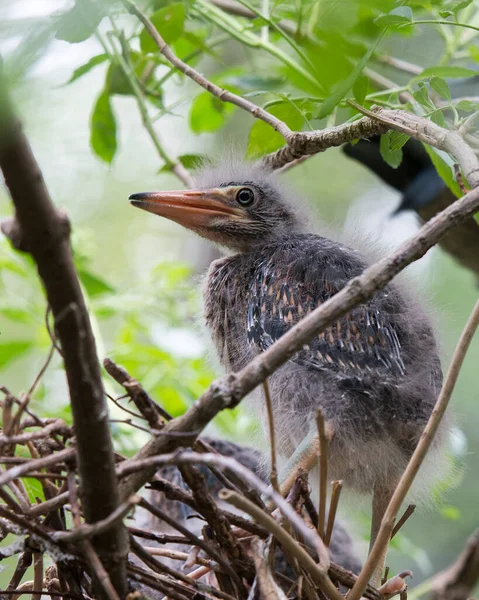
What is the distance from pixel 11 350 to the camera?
7.99ft

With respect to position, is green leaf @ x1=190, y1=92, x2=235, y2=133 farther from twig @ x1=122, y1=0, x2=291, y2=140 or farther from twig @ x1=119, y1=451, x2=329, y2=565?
twig @ x1=119, y1=451, x2=329, y2=565

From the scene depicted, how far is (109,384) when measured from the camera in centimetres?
225

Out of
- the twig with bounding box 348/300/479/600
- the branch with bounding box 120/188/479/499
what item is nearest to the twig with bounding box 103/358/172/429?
the branch with bounding box 120/188/479/499

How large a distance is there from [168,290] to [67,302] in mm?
1929

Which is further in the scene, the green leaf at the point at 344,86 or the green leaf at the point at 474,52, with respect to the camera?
the green leaf at the point at 474,52

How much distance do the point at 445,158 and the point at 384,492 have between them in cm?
80

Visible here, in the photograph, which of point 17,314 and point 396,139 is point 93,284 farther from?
point 396,139

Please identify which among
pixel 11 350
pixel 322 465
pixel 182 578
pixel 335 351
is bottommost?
pixel 182 578

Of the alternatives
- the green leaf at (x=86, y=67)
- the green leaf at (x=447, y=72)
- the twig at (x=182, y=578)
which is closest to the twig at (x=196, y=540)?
the twig at (x=182, y=578)

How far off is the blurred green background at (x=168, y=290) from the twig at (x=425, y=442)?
60 centimetres

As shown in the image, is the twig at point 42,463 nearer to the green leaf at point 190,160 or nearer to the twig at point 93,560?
the twig at point 93,560

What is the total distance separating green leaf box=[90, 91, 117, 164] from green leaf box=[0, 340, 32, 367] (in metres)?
0.68

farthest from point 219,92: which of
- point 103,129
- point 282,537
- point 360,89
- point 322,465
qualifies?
point 282,537

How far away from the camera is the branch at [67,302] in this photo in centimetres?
73
